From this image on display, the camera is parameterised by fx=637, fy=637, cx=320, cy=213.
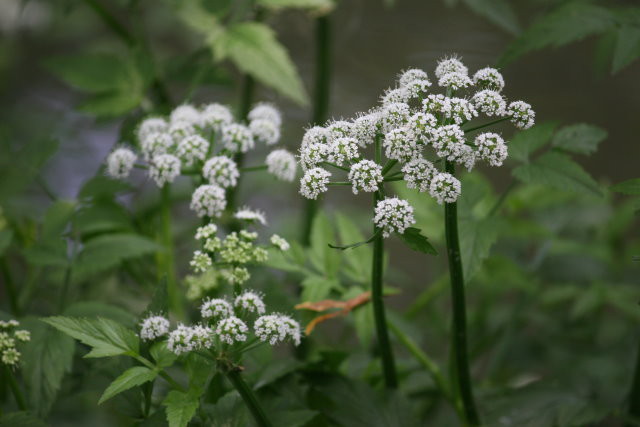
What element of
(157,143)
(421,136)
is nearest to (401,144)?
(421,136)

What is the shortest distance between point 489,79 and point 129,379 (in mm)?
703

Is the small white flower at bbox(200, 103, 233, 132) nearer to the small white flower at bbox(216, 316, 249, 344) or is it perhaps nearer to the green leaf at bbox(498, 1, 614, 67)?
the small white flower at bbox(216, 316, 249, 344)

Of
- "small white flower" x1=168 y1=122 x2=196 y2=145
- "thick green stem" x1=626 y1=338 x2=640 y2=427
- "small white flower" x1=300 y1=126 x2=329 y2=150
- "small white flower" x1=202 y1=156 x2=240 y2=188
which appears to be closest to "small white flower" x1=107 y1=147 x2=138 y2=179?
"small white flower" x1=168 y1=122 x2=196 y2=145

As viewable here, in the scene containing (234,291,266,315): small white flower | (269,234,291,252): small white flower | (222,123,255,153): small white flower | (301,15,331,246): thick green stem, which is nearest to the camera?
(234,291,266,315): small white flower

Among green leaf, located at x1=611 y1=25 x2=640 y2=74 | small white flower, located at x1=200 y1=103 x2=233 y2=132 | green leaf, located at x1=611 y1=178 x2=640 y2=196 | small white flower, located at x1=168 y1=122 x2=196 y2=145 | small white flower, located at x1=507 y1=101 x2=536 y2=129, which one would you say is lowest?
green leaf, located at x1=611 y1=178 x2=640 y2=196

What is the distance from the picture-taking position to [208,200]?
1.08 metres

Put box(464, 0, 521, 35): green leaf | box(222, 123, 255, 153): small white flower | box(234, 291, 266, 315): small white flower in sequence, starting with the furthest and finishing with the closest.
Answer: box(464, 0, 521, 35): green leaf < box(222, 123, 255, 153): small white flower < box(234, 291, 266, 315): small white flower

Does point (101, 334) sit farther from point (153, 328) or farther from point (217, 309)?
point (217, 309)

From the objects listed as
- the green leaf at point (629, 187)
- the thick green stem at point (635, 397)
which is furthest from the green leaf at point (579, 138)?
the thick green stem at point (635, 397)

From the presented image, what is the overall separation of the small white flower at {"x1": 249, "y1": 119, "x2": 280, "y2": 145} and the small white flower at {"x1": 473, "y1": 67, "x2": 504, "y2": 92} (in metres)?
0.47

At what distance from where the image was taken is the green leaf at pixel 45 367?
115 centimetres

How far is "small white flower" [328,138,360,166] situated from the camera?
0.94 meters

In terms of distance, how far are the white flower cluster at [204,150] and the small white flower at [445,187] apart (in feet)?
1.26

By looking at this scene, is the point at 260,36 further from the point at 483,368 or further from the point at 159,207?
the point at 483,368
